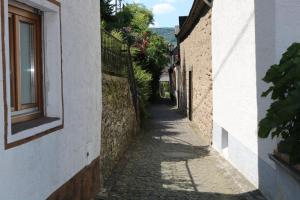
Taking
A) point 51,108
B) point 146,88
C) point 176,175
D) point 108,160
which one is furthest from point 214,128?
point 51,108

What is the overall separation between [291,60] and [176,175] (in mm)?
4798

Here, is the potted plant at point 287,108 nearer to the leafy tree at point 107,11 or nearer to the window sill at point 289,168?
the window sill at point 289,168

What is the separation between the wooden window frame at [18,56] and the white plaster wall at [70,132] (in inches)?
12.3

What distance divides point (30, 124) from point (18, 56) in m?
0.64

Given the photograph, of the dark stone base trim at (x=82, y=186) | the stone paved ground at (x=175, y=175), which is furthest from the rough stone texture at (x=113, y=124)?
the dark stone base trim at (x=82, y=186)

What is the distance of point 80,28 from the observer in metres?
5.66

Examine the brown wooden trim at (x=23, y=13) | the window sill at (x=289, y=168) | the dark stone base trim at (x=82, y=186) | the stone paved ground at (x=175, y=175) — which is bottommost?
the stone paved ground at (x=175, y=175)

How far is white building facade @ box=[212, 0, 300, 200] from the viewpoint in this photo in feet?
19.7

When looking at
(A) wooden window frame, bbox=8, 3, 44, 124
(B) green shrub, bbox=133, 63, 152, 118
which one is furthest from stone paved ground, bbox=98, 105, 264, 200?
(B) green shrub, bbox=133, 63, 152, 118

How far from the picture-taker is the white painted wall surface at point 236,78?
737cm

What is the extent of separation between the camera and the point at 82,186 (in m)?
5.70

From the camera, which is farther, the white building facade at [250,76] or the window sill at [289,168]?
the white building facade at [250,76]

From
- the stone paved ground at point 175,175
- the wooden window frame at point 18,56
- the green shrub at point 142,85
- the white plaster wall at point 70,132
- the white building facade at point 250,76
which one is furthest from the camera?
the green shrub at point 142,85

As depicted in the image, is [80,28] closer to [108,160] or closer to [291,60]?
[291,60]
